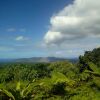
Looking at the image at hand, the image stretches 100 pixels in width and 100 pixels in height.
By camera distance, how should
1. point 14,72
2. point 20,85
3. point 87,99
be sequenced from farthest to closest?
1. point 14,72
2. point 20,85
3. point 87,99

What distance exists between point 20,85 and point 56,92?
230 cm

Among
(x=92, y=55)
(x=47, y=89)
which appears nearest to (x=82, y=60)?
(x=92, y=55)

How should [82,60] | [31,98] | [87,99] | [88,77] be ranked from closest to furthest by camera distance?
[87,99] < [31,98] < [88,77] < [82,60]

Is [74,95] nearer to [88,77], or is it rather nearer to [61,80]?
[61,80]

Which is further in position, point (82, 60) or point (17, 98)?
point (82, 60)

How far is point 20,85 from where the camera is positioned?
49.7ft

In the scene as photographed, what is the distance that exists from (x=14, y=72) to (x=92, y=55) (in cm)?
3480

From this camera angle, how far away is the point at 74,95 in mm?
13633

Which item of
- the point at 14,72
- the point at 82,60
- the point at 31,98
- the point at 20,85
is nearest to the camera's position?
the point at 31,98

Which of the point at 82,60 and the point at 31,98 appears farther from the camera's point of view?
the point at 82,60

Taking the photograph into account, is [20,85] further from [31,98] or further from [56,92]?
[56,92]

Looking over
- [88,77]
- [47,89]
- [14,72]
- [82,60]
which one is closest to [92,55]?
[82,60]

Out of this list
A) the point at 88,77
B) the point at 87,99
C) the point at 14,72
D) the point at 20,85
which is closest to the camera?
the point at 87,99

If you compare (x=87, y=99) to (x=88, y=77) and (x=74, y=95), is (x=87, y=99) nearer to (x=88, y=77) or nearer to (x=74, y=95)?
(x=74, y=95)
